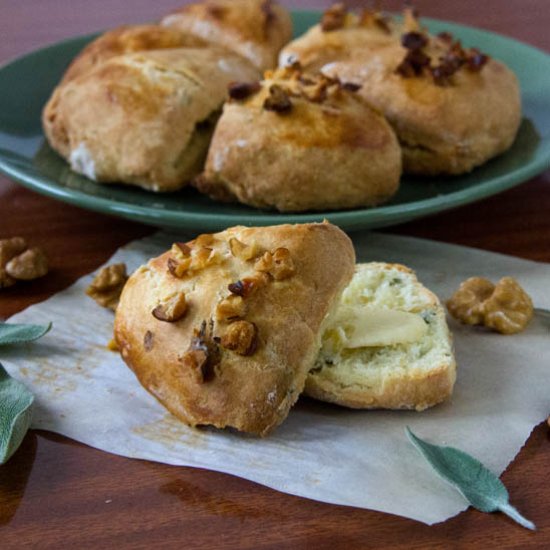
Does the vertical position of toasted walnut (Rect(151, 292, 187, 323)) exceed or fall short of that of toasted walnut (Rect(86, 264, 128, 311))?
it exceeds it

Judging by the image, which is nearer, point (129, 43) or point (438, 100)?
point (438, 100)

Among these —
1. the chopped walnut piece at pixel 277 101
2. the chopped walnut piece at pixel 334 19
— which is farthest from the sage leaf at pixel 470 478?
the chopped walnut piece at pixel 334 19

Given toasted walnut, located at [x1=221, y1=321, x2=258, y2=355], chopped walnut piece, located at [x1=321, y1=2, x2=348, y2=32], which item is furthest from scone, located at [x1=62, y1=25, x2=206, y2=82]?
toasted walnut, located at [x1=221, y1=321, x2=258, y2=355]

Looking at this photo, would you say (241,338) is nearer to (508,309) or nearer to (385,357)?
(385,357)

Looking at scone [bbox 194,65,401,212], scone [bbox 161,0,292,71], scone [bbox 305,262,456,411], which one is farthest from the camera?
scone [bbox 161,0,292,71]

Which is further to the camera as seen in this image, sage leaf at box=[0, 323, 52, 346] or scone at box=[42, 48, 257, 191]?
scone at box=[42, 48, 257, 191]

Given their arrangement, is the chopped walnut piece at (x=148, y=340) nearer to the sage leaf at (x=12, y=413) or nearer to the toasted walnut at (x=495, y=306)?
the sage leaf at (x=12, y=413)

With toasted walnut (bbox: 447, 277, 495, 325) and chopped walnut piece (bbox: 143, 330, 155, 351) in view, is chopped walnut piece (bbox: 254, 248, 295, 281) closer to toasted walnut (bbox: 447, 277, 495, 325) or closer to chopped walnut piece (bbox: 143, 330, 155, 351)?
chopped walnut piece (bbox: 143, 330, 155, 351)

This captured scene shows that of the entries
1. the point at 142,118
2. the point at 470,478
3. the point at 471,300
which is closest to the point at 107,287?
the point at 142,118
